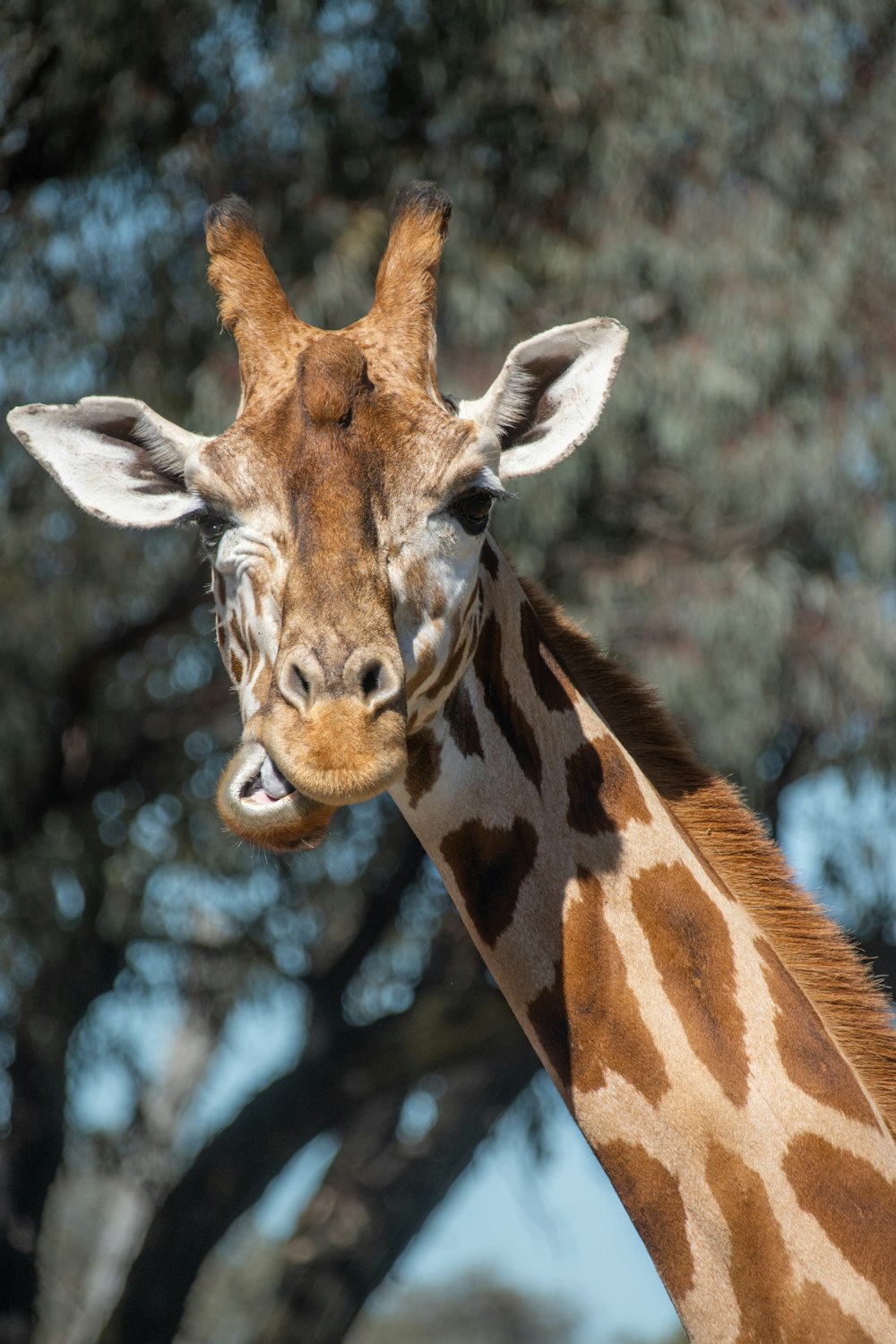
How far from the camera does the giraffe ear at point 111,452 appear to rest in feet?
10.1

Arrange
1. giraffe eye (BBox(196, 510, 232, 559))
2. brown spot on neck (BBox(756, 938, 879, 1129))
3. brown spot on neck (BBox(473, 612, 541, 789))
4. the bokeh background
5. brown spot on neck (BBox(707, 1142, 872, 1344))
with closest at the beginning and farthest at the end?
brown spot on neck (BBox(707, 1142, 872, 1344)), brown spot on neck (BBox(756, 938, 879, 1129)), giraffe eye (BBox(196, 510, 232, 559)), brown spot on neck (BBox(473, 612, 541, 789)), the bokeh background

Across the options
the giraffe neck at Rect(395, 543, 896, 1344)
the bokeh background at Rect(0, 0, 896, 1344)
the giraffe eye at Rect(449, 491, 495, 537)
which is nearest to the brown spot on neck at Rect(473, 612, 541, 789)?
the giraffe neck at Rect(395, 543, 896, 1344)

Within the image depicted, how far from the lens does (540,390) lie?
3.18 m

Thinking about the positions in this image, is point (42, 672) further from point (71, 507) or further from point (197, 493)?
point (197, 493)

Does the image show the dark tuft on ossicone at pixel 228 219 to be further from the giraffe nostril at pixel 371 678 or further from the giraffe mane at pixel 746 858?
the giraffe nostril at pixel 371 678

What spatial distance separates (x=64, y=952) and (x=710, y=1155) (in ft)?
23.7

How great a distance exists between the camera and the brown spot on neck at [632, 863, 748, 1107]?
111 inches

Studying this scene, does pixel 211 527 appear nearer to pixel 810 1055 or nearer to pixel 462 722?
pixel 462 722

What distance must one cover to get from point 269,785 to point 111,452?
94cm

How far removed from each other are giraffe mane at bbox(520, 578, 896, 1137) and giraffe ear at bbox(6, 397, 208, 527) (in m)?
0.81

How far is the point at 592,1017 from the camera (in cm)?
286

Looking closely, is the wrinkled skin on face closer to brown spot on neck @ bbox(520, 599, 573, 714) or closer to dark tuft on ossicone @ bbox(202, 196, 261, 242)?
brown spot on neck @ bbox(520, 599, 573, 714)

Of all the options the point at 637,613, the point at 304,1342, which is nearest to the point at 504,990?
the point at 637,613

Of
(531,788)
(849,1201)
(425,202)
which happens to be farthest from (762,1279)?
→ (425,202)
